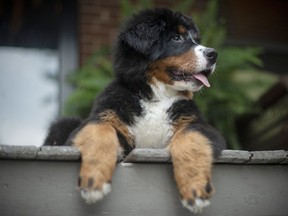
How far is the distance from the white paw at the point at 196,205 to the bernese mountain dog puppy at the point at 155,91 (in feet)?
0.93

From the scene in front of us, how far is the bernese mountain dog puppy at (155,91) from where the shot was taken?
2578mm

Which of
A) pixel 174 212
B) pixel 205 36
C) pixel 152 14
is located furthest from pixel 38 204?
pixel 205 36

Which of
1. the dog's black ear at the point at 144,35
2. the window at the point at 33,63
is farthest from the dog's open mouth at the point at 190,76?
the window at the point at 33,63

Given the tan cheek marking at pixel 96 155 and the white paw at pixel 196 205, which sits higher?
the tan cheek marking at pixel 96 155

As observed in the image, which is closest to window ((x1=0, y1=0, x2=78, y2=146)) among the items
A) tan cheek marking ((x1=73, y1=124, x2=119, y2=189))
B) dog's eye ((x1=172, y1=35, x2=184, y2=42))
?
dog's eye ((x1=172, y1=35, x2=184, y2=42))

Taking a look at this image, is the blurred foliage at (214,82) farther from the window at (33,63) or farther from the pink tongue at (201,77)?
the pink tongue at (201,77)

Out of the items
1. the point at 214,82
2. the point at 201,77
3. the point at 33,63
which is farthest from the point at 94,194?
the point at 33,63

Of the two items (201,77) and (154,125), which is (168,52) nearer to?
(201,77)

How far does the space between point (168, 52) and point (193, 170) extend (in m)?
1.03

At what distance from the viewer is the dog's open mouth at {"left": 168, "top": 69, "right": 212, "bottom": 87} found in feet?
9.74

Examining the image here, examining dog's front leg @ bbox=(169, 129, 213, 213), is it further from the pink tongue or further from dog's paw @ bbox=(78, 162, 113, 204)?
the pink tongue

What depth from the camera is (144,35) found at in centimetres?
306

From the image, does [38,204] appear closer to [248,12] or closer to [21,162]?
[21,162]

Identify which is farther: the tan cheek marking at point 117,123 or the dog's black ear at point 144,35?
the dog's black ear at point 144,35
